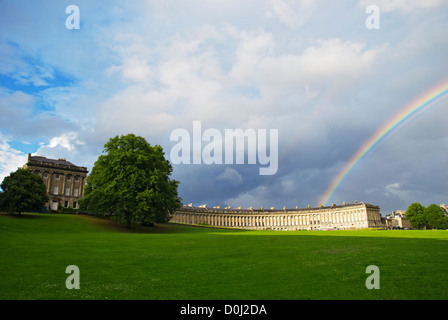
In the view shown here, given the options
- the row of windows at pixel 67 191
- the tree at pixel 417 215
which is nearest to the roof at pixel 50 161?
the row of windows at pixel 67 191

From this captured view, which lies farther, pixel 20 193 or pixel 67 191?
pixel 67 191

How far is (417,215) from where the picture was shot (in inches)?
4882

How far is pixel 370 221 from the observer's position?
7042 inches

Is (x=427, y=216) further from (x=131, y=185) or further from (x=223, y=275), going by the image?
(x=223, y=275)

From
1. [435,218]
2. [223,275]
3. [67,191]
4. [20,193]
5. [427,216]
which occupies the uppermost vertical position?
[67,191]

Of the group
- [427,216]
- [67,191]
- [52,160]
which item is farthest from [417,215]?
[52,160]

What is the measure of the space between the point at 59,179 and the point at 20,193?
37.8m

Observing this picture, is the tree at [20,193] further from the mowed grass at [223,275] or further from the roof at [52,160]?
the mowed grass at [223,275]

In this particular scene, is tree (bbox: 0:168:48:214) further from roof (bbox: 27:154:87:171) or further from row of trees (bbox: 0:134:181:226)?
roof (bbox: 27:154:87:171)

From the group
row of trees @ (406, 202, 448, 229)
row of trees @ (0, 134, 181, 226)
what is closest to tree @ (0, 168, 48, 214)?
row of trees @ (0, 134, 181, 226)

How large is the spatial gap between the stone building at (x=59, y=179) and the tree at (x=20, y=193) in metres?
31.5
